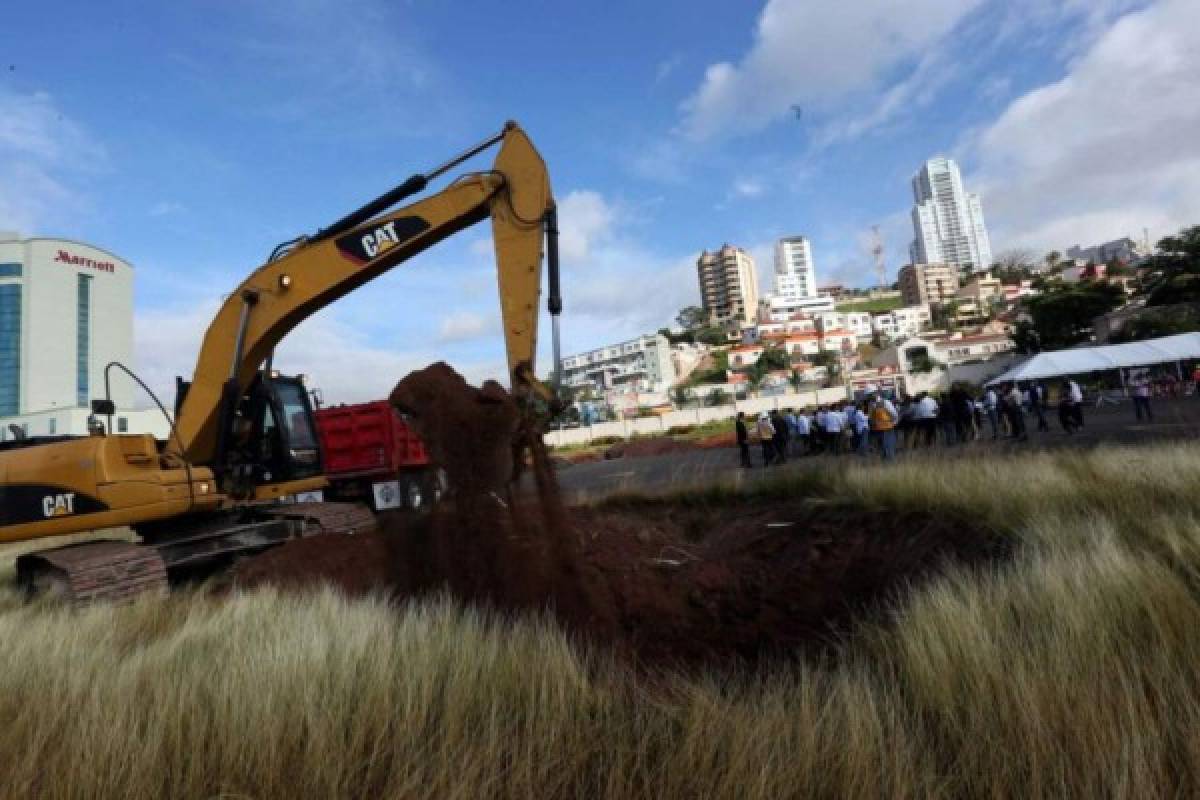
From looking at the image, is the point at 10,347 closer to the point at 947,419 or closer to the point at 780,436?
the point at 780,436

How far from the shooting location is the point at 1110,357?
104 ft

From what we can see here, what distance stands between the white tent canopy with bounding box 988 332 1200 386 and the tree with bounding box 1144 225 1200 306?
33.0 m

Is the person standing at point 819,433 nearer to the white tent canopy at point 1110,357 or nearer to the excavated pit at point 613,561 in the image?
the white tent canopy at point 1110,357

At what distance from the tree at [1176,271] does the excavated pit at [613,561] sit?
67644 mm

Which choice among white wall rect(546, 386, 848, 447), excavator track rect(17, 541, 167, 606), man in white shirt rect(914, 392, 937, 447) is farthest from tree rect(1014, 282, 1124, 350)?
excavator track rect(17, 541, 167, 606)

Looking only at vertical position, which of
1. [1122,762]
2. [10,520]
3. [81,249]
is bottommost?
[1122,762]

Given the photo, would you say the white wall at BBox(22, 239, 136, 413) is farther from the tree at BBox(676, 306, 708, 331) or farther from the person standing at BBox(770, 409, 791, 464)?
the tree at BBox(676, 306, 708, 331)

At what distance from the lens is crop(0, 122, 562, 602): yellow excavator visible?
23.3 ft

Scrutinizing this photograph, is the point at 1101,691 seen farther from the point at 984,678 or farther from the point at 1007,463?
the point at 1007,463

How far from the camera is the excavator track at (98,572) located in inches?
268

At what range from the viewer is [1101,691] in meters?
2.39

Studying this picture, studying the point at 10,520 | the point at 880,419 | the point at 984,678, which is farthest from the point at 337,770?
the point at 880,419

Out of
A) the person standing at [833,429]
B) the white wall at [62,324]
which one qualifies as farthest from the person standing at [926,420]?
the white wall at [62,324]

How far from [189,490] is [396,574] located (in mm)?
2663
